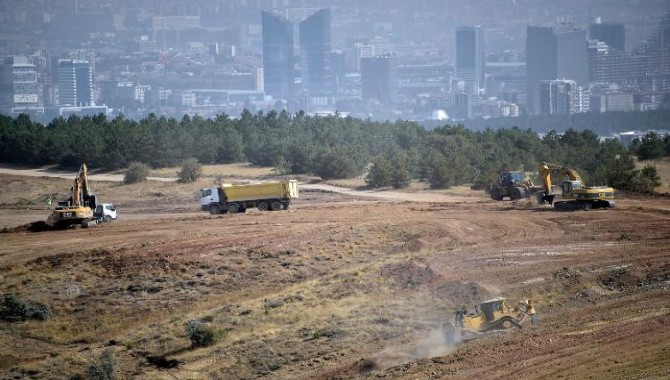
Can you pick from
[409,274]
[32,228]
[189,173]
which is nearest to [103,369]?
[409,274]

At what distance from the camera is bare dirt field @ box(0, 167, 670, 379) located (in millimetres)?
36594

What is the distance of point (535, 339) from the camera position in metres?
36.6

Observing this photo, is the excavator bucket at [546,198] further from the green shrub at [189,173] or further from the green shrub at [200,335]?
the green shrub at [189,173]

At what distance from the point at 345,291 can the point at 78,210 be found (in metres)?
21.0

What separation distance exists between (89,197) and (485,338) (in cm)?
3144

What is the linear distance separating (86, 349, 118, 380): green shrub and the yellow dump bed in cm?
2595

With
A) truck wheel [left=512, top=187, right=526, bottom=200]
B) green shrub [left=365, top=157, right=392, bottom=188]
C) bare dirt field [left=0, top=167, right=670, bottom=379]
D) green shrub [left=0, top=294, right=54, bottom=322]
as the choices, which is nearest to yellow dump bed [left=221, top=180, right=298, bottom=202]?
bare dirt field [left=0, top=167, right=670, bottom=379]

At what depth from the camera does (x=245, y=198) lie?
212 feet

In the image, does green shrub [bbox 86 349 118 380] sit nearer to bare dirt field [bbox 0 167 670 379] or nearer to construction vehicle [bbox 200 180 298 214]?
bare dirt field [bbox 0 167 670 379]

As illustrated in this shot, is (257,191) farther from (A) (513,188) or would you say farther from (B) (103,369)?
(B) (103,369)

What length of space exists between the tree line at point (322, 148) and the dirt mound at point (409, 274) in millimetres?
27782

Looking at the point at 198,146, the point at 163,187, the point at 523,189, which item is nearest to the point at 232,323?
the point at 523,189

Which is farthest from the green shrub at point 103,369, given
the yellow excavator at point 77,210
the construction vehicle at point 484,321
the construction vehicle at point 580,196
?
the construction vehicle at point 580,196

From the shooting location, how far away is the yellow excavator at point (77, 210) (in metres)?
60.5
